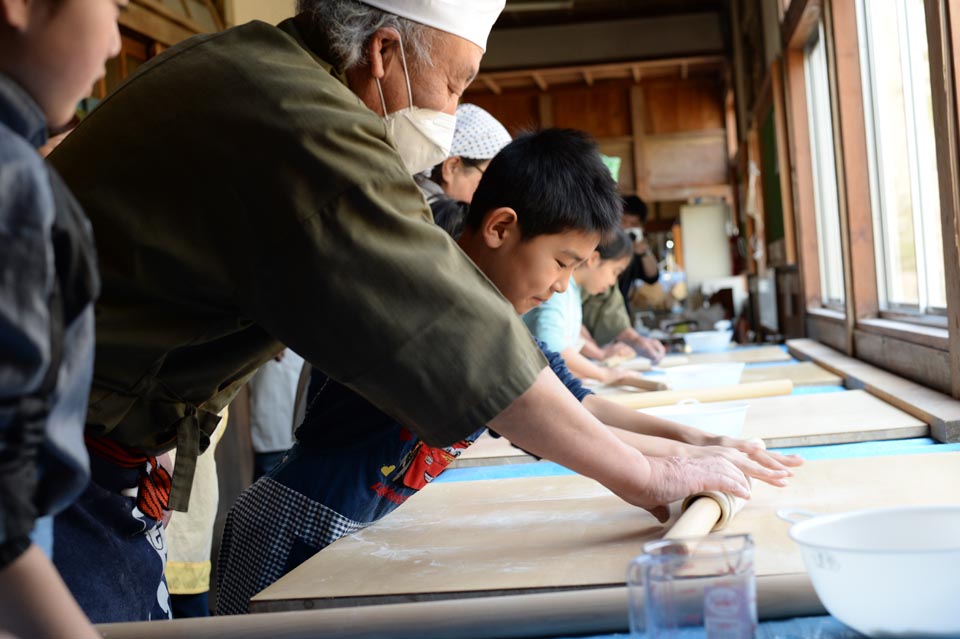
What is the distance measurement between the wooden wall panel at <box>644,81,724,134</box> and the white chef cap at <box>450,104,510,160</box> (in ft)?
25.7

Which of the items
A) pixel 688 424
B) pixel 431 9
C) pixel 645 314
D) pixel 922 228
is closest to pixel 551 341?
pixel 922 228

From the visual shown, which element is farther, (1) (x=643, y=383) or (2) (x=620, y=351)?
(2) (x=620, y=351)

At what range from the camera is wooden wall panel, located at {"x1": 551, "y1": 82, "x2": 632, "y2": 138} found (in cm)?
1040

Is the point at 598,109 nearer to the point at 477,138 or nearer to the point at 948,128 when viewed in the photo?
the point at 477,138

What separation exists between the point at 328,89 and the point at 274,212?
16 centimetres

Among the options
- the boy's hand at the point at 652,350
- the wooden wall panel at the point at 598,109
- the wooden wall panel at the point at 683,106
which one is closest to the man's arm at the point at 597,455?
the boy's hand at the point at 652,350

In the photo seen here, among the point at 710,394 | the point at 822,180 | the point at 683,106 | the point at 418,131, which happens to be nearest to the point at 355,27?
the point at 418,131

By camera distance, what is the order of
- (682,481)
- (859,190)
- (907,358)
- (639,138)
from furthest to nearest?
1. (639,138)
2. (859,190)
3. (907,358)
4. (682,481)

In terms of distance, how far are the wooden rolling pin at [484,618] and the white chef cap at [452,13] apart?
2.56 feet

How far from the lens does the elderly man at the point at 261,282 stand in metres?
0.95

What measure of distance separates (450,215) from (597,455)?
997mm

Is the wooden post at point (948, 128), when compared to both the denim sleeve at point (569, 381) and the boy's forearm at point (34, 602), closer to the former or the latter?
the denim sleeve at point (569, 381)

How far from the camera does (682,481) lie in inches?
46.9

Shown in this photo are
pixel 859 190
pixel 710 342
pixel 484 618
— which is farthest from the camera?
pixel 710 342
